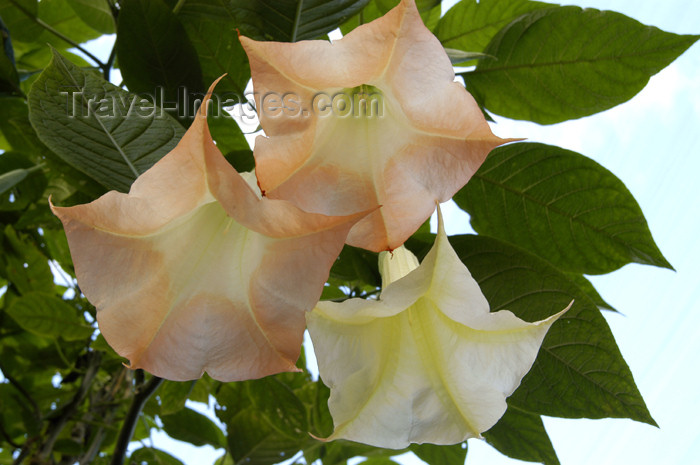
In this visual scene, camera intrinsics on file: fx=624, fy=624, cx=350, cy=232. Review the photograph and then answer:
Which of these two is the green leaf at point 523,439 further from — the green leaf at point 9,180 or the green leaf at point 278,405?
the green leaf at point 9,180

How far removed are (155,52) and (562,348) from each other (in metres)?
0.57

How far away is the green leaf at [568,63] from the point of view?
0.76 meters

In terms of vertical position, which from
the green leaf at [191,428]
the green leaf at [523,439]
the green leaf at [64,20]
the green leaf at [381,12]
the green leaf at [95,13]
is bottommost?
the green leaf at [523,439]

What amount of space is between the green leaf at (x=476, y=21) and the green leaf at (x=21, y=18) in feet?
2.29

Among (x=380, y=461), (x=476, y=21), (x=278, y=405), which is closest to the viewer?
(x=476, y=21)

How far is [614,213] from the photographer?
30.0 inches

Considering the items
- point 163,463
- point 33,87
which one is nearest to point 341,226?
point 33,87

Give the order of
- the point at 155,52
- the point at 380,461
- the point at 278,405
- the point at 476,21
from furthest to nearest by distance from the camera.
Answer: the point at 380,461, the point at 278,405, the point at 476,21, the point at 155,52

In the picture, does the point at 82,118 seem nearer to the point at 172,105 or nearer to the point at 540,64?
the point at 172,105

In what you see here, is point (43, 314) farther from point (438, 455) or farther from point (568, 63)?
point (568, 63)

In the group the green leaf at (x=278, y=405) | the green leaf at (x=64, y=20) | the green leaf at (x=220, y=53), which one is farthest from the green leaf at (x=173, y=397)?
the green leaf at (x=64, y=20)

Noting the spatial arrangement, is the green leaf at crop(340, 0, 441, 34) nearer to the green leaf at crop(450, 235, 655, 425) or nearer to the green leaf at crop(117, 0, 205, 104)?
the green leaf at crop(117, 0, 205, 104)

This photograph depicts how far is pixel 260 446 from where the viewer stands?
113cm

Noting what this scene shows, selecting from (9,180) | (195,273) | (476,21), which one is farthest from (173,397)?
(476,21)
